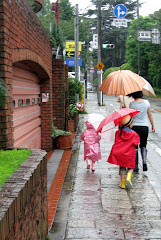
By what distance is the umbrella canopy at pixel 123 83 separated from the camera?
21.8 ft

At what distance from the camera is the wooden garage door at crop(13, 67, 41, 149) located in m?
6.49

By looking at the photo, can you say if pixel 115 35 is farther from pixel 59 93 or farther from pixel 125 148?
pixel 125 148

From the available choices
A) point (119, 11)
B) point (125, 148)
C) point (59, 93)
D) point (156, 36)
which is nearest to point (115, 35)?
point (156, 36)

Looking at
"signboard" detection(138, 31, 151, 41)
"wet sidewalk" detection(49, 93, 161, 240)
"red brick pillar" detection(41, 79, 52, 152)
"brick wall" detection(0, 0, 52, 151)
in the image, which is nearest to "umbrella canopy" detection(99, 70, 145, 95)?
"brick wall" detection(0, 0, 52, 151)

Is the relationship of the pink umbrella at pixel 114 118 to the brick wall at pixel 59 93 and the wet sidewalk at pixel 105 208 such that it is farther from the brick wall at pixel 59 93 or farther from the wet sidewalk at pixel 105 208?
the brick wall at pixel 59 93

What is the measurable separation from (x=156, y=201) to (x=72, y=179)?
194 cm

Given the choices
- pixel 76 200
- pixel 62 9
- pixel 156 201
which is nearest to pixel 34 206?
pixel 76 200

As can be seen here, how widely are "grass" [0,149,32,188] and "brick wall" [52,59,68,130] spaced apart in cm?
690

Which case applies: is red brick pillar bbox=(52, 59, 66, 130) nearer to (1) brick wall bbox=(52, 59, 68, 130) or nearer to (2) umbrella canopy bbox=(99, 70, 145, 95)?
(1) brick wall bbox=(52, 59, 68, 130)

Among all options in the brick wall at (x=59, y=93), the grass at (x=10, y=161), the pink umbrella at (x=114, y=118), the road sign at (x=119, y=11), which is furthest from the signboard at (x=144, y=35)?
the grass at (x=10, y=161)

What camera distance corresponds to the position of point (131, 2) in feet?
217

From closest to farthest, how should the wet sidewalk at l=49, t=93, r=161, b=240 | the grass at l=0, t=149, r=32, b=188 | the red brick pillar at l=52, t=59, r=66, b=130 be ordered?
1. the grass at l=0, t=149, r=32, b=188
2. the wet sidewalk at l=49, t=93, r=161, b=240
3. the red brick pillar at l=52, t=59, r=66, b=130

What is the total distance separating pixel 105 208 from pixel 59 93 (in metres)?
6.55

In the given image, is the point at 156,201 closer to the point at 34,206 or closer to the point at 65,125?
the point at 34,206
